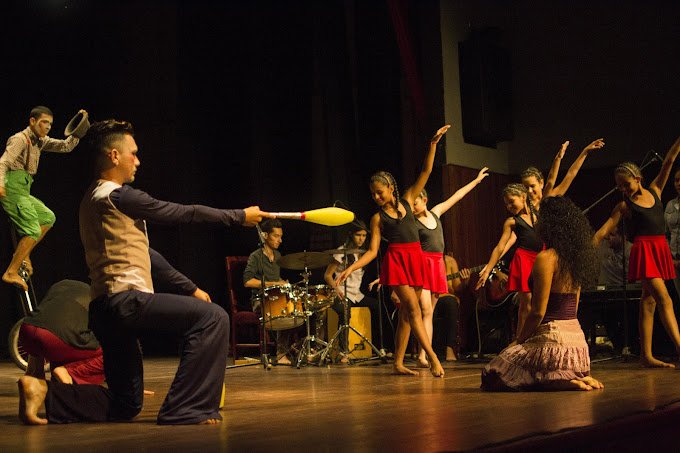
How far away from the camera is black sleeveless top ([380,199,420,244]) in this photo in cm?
702

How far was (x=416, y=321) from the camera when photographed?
672 centimetres

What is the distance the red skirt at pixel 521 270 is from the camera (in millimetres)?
7145

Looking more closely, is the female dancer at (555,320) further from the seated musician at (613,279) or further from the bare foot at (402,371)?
the seated musician at (613,279)

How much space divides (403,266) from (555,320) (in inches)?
73.3

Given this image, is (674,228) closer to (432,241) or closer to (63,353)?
(432,241)

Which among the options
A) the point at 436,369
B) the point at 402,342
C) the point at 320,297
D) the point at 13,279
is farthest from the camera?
the point at 320,297

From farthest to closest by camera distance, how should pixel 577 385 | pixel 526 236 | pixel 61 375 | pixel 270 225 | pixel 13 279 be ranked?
pixel 270 225
pixel 13 279
pixel 526 236
pixel 577 385
pixel 61 375

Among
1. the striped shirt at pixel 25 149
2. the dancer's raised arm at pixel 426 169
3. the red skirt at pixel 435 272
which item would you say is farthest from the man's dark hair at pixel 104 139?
the striped shirt at pixel 25 149

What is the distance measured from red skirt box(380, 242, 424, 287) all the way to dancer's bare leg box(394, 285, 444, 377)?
0.20 feet

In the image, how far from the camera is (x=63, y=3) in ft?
34.0

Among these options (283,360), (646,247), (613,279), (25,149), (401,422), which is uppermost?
(25,149)

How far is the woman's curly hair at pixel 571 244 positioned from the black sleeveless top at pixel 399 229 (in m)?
1.84

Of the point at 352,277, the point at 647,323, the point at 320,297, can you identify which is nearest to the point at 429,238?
the point at 320,297

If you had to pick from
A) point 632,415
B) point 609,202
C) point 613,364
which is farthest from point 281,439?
point 609,202
